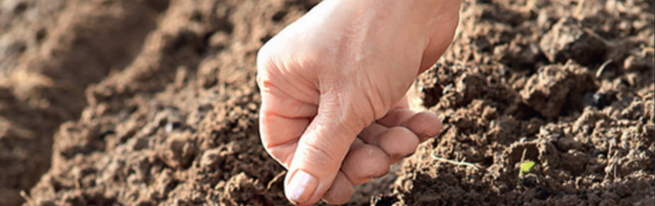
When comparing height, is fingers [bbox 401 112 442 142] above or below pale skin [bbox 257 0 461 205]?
below

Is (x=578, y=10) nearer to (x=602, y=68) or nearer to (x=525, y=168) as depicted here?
(x=602, y=68)

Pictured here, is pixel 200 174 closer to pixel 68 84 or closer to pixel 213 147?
pixel 213 147

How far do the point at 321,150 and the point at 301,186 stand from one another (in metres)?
0.10

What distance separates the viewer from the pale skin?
174 cm

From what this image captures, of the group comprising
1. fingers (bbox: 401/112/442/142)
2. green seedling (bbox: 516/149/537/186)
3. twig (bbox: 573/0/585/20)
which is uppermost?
twig (bbox: 573/0/585/20)

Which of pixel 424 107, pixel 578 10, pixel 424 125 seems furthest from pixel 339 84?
pixel 578 10

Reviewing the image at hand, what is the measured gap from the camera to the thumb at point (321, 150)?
171 cm

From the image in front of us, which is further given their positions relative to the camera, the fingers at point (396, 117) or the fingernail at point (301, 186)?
the fingers at point (396, 117)

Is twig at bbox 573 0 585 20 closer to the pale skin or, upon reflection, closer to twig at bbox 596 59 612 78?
→ twig at bbox 596 59 612 78

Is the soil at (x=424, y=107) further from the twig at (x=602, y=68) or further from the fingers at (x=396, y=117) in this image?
the fingers at (x=396, y=117)

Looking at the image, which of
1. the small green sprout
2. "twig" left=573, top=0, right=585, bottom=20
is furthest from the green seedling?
"twig" left=573, top=0, right=585, bottom=20

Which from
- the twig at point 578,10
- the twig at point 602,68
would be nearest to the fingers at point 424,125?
the twig at point 602,68

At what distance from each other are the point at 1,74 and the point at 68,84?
0.56 meters

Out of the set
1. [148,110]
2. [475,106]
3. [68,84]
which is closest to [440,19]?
[475,106]
